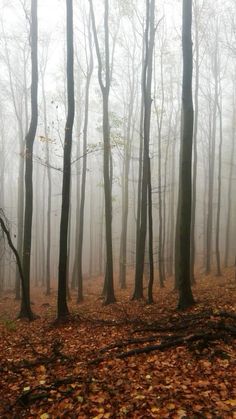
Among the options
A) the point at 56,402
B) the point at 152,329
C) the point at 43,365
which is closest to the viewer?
the point at 56,402

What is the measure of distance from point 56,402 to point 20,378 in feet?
4.40

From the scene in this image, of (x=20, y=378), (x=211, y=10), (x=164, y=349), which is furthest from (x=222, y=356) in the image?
(x=211, y=10)

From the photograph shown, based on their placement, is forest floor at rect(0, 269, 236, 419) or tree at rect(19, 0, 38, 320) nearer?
forest floor at rect(0, 269, 236, 419)

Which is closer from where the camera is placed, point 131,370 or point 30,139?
point 131,370

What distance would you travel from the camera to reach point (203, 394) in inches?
159

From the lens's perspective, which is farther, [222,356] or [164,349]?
[164,349]

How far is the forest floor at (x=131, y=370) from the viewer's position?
4020 millimetres

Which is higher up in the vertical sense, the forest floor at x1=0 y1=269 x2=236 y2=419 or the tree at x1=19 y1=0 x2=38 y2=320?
the tree at x1=19 y1=0 x2=38 y2=320

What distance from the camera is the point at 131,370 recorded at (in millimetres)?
4992

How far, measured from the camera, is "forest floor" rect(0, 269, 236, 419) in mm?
4020

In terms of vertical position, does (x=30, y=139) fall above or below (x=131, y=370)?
above

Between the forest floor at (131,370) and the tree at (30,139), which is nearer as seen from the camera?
the forest floor at (131,370)

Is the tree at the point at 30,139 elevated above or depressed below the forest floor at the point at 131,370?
above

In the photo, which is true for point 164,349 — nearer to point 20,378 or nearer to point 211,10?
point 20,378
